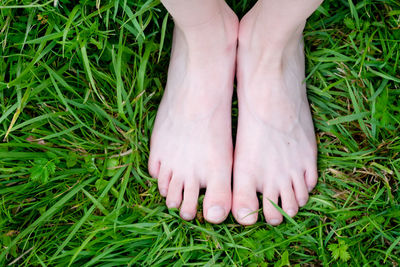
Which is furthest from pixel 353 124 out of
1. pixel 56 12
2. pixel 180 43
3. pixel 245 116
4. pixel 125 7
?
pixel 56 12

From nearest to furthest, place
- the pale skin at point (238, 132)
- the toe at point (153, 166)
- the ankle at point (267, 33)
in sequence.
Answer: the ankle at point (267, 33) → the pale skin at point (238, 132) → the toe at point (153, 166)

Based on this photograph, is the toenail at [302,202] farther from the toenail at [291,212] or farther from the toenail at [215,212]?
the toenail at [215,212]

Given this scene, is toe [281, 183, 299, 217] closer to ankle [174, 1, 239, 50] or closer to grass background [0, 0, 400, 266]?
grass background [0, 0, 400, 266]

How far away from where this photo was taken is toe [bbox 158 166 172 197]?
4.29 feet

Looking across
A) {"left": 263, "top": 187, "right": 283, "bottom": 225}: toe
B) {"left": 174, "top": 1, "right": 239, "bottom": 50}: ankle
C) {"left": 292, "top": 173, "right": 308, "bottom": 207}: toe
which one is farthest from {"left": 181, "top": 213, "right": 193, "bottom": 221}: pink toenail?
{"left": 174, "top": 1, "right": 239, "bottom": 50}: ankle

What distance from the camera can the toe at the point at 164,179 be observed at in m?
1.31

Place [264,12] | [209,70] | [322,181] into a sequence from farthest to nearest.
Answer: [322,181]
[209,70]
[264,12]

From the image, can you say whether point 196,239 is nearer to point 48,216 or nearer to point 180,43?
point 48,216

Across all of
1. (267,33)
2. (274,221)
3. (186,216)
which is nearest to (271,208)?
(274,221)

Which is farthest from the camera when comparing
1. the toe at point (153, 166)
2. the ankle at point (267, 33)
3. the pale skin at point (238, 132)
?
the toe at point (153, 166)

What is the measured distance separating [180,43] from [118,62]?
8.7 inches

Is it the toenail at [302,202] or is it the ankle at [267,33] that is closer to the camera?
the ankle at [267,33]

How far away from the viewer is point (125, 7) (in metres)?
1.25

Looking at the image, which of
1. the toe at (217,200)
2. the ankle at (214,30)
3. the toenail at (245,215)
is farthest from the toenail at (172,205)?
the ankle at (214,30)
